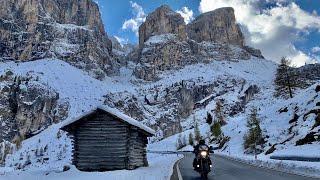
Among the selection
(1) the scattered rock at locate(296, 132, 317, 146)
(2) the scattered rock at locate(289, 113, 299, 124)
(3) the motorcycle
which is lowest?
(3) the motorcycle

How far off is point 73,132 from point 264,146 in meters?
30.5

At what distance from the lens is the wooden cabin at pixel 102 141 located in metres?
32.2

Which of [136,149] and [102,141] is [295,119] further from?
[102,141]

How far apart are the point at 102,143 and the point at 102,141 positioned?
152 millimetres

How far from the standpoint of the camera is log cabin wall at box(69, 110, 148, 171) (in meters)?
32.2

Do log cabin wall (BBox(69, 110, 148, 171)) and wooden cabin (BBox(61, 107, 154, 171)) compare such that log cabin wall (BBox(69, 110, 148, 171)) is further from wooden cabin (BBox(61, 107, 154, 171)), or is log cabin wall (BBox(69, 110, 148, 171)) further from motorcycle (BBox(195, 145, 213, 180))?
motorcycle (BBox(195, 145, 213, 180))

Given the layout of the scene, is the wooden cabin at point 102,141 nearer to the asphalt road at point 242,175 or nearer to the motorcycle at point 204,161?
the asphalt road at point 242,175

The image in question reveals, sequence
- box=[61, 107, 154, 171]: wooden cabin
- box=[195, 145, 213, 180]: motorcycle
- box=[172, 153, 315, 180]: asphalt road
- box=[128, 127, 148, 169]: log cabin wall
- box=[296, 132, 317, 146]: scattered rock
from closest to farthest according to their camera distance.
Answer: box=[195, 145, 213, 180]: motorcycle
box=[172, 153, 315, 180]: asphalt road
box=[61, 107, 154, 171]: wooden cabin
box=[128, 127, 148, 169]: log cabin wall
box=[296, 132, 317, 146]: scattered rock

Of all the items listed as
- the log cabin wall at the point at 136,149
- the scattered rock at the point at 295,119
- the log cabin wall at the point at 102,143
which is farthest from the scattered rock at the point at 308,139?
the log cabin wall at the point at 102,143

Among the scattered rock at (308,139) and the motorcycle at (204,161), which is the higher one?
the scattered rock at (308,139)

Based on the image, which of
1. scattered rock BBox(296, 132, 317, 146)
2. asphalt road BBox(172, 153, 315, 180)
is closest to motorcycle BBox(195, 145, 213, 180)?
asphalt road BBox(172, 153, 315, 180)

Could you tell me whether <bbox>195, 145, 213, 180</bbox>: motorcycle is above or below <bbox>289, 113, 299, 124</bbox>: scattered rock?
below

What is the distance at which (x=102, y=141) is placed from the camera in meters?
32.4

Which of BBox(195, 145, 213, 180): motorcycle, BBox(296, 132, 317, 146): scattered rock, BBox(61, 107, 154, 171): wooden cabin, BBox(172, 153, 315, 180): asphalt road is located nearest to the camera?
BBox(195, 145, 213, 180): motorcycle
